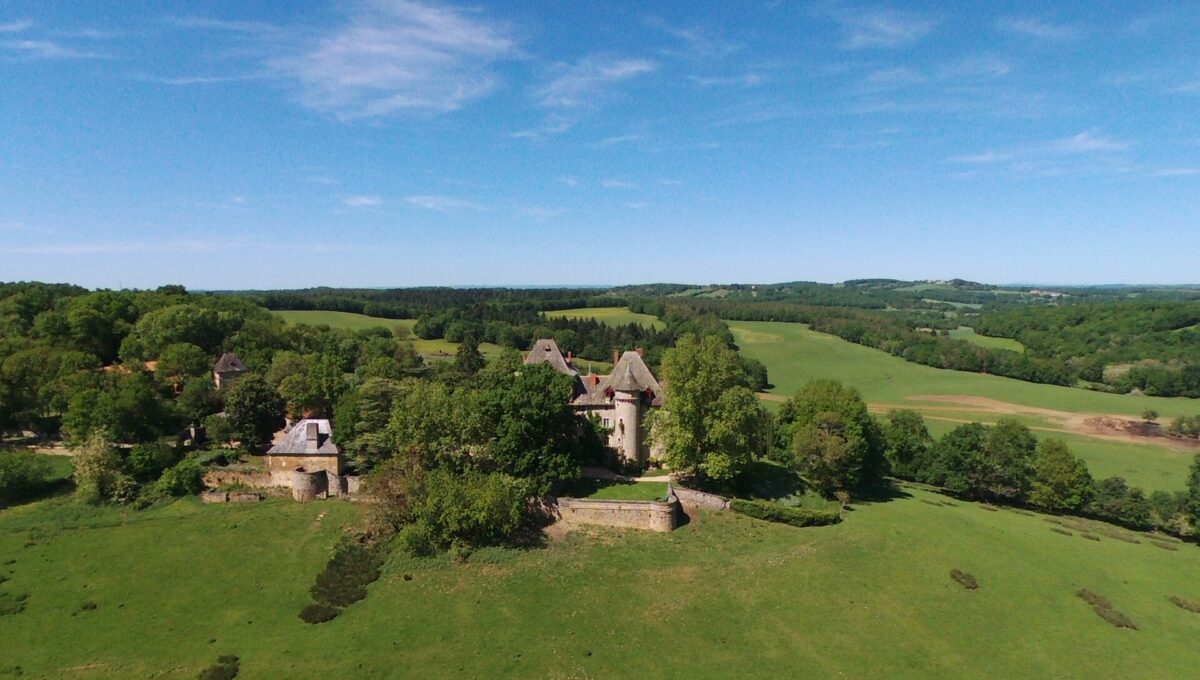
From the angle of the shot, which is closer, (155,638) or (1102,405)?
(155,638)

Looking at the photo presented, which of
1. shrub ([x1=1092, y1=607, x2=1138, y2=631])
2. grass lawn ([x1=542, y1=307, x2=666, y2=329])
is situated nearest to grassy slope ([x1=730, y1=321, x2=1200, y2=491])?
grass lawn ([x1=542, y1=307, x2=666, y2=329])

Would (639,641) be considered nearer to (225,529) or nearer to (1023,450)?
(225,529)

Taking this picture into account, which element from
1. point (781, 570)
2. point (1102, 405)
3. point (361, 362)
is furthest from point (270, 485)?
point (1102, 405)

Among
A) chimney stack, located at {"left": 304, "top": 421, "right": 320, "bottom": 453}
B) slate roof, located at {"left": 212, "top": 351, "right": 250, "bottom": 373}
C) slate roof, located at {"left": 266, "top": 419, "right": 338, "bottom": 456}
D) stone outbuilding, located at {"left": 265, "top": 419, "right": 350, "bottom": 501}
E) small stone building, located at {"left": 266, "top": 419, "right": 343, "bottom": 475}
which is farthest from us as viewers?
slate roof, located at {"left": 212, "top": 351, "right": 250, "bottom": 373}

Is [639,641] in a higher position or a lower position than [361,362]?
lower

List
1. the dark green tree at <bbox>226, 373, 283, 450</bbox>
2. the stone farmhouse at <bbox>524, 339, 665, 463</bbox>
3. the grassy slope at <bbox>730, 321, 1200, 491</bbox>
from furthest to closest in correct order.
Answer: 1. the grassy slope at <bbox>730, 321, 1200, 491</bbox>
2. the dark green tree at <bbox>226, 373, 283, 450</bbox>
3. the stone farmhouse at <bbox>524, 339, 665, 463</bbox>

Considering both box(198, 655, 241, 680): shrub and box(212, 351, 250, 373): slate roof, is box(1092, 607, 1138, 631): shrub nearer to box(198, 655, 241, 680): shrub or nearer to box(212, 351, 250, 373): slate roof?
box(198, 655, 241, 680): shrub

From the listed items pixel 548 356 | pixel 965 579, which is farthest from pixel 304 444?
pixel 965 579

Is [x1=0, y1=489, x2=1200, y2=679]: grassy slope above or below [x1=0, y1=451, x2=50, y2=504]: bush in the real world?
below
